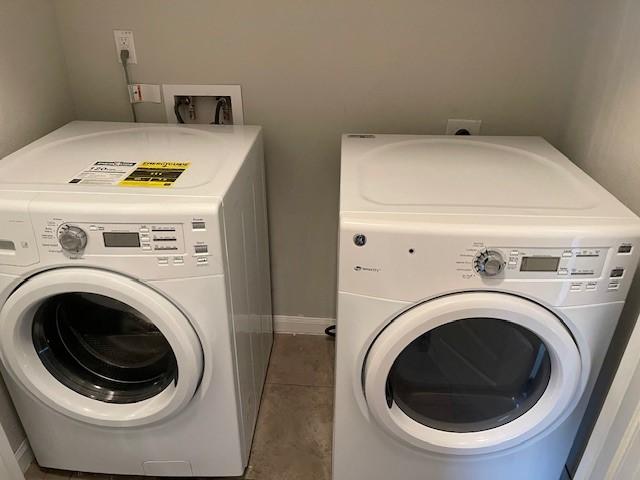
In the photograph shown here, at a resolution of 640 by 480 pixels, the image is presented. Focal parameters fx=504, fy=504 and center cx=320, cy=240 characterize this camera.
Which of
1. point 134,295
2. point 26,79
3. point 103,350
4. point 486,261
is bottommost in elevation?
point 103,350

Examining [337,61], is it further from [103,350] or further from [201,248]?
[103,350]

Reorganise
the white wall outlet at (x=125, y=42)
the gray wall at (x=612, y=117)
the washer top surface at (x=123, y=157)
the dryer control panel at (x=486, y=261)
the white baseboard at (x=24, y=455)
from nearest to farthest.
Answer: the dryer control panel at (x=486, y=261) → the washer top surface at (x=123, y=157) → the gray wall at (x=612, y=117) → the white baseboard at (x=24, y=455) → the white wall outlet at (x=125, y=42)

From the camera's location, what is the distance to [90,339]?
1282 millimetres

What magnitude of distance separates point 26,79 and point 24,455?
105 cm

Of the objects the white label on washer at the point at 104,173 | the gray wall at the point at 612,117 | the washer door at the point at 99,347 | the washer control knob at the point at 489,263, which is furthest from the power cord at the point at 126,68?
the gray wall at the point at 612,117

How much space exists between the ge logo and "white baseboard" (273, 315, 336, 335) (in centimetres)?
103

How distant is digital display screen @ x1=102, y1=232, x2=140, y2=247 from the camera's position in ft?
3.31

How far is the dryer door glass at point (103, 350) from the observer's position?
1216 mm

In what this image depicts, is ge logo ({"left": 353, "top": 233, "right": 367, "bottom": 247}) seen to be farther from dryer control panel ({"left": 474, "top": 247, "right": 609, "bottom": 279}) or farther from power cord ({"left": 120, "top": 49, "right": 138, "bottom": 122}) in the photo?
power cord ({"left": 120, "top": 49, "right": 138, "bottom": 122})

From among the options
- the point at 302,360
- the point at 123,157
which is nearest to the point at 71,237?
the point at 123,157

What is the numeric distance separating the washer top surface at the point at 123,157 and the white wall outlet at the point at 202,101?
4.3 inches

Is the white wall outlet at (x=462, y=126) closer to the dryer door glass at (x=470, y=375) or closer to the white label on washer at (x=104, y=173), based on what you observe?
the dryer door glass at (x=470, y=375)

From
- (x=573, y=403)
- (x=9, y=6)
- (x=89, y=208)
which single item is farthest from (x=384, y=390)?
(x=9, y=6)

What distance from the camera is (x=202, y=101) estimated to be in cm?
163
